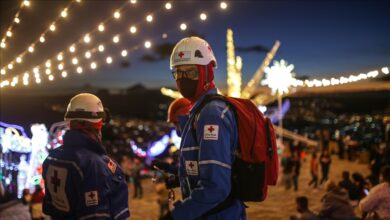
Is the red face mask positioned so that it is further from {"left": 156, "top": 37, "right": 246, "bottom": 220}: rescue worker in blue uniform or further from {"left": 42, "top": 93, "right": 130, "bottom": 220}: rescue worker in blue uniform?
{"left": 42, "top": 93, "right": 130, "bottom": 220}: rescue worker in blue uniform

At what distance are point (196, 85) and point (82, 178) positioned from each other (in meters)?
1.09

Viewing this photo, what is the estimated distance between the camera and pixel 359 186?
941 cm

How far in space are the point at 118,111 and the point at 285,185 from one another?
162m

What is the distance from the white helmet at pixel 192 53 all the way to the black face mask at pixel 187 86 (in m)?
0.12

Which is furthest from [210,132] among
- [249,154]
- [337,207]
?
[337,207]

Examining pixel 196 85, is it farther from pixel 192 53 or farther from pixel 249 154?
pixel 249 154

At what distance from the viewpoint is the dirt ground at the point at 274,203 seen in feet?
37.6

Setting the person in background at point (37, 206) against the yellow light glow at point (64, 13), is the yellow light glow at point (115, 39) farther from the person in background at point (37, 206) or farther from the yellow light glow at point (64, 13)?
the person in background at point (37, 206)

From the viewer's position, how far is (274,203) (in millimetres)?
12781

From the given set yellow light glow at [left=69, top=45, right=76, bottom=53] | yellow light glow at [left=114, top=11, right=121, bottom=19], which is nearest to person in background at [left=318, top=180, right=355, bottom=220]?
yellow light glow at [left=114, top=11, right=121, bottom=19]

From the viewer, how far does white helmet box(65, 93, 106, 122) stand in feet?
10.3

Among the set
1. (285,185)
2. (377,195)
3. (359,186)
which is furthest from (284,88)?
(377,195)

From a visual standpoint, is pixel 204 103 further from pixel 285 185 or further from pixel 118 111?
pixel 118 111

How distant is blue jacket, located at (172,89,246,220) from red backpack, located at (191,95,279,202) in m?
0.04
